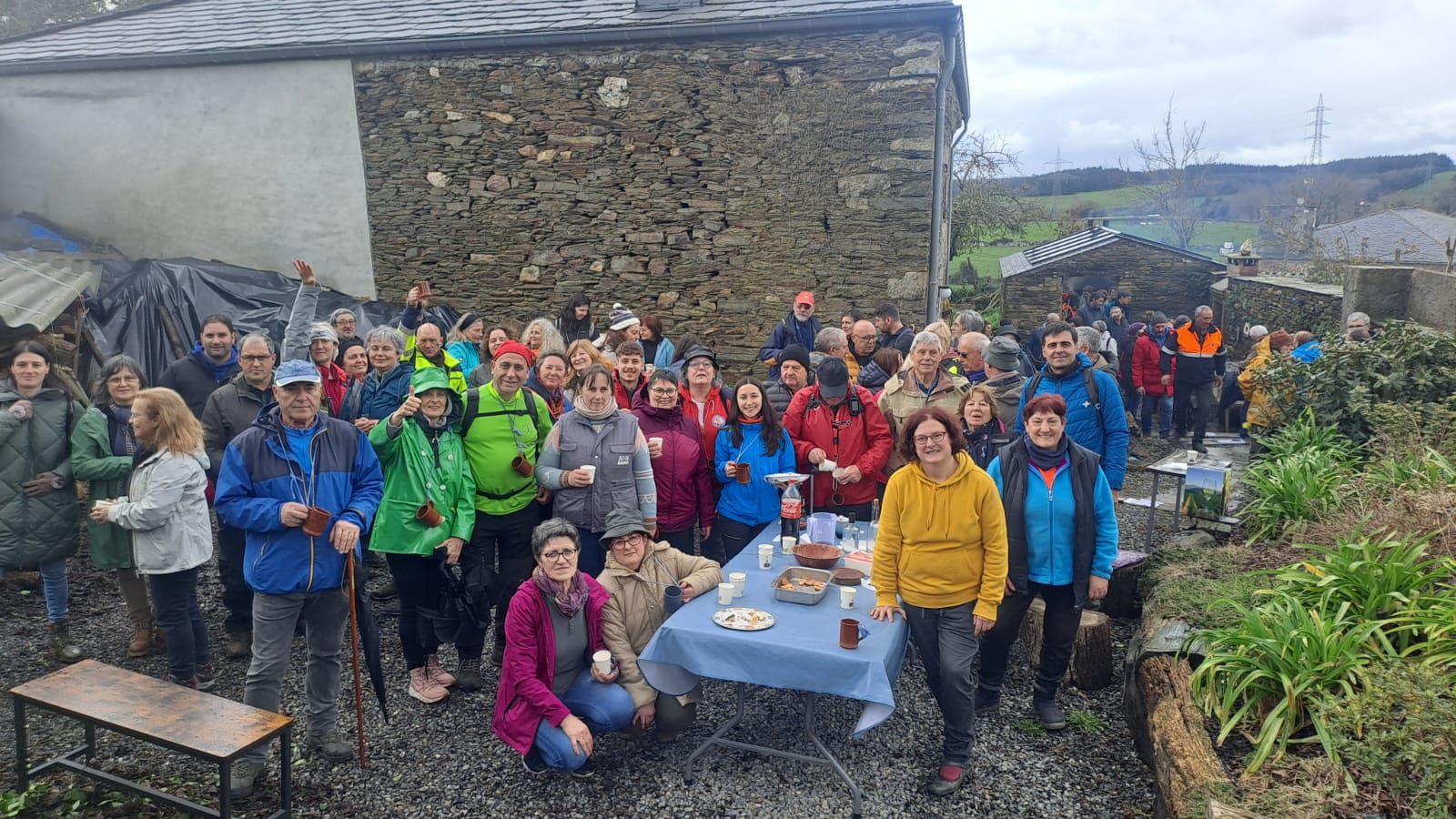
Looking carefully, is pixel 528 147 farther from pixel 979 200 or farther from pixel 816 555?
pixel 979 200

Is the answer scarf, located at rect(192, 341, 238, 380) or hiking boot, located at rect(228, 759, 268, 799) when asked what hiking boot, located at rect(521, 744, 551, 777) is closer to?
hiking boot, located at rect(228, 759, 268, 799)

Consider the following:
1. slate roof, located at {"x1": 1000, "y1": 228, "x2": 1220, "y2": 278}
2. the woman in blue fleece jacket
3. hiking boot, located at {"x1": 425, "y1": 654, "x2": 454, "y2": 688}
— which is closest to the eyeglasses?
the woman in blue fleece jacket

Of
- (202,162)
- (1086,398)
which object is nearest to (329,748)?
(1086,398)

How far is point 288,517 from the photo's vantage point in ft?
12.6

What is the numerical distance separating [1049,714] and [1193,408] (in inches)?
309

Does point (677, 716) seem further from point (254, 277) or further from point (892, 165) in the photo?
point (254, 277)

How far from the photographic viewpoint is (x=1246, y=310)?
14.6 meters

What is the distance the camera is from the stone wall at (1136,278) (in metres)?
16.4

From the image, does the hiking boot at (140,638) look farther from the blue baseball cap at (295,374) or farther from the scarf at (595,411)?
the scarf at (595,411)

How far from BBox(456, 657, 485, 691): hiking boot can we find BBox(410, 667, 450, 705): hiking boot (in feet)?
0.33

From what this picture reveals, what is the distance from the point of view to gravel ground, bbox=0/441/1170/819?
3877 mm

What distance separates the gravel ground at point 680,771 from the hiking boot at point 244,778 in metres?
0.06

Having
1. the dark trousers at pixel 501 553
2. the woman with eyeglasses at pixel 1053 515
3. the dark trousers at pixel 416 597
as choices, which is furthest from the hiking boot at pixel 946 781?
the dark trousers at pixel 416 597

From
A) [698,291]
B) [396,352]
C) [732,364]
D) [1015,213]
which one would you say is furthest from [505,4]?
[1015,213]
